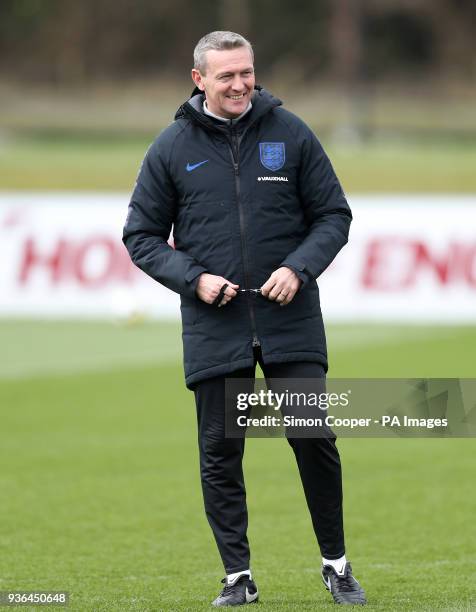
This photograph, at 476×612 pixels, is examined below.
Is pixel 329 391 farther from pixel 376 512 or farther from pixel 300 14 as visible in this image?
pixel 300 14

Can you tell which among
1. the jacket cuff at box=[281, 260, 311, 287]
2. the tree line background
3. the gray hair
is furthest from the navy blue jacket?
the tree line background

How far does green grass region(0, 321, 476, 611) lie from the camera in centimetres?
571

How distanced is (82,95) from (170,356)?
2604 cm

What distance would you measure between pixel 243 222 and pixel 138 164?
73.1ft

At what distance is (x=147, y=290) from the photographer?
51.9ft

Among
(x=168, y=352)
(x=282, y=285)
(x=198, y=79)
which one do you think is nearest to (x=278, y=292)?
(x=282, y=285)

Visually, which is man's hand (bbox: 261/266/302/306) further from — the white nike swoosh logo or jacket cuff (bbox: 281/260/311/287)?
the white nike swoosh logo

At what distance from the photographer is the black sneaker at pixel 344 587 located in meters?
5.09

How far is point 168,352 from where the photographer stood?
14.1m

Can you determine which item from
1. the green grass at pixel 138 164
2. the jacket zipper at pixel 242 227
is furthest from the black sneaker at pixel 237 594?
the green grass at pixel 138 164

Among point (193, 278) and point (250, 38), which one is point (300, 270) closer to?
point (193, 278)

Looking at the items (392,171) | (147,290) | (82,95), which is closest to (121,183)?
(392,171)

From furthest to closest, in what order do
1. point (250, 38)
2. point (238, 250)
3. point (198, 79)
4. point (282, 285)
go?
point (250, 38) → point (198, 79) → point (238, 250) → point (282, 285)

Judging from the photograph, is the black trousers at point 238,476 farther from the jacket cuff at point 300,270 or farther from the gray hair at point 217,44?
the gray hair at point 217,44
